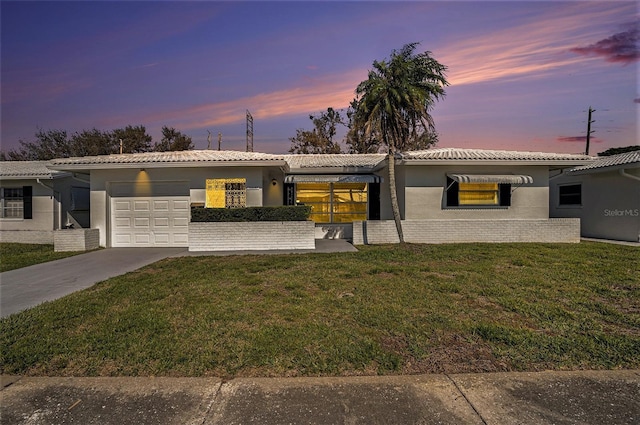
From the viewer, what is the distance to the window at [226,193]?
12.7 metres

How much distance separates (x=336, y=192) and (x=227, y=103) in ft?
27.1

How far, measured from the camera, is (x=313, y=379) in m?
3.22

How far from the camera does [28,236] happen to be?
1475 centimetres

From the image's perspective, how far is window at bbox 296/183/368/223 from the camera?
15398mm

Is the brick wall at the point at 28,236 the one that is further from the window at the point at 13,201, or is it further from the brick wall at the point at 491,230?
the brick wall at the point at 491,230

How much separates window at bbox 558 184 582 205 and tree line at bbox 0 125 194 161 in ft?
122

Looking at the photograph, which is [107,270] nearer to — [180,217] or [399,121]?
[180,217]

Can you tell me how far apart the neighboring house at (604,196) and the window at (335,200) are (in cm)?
913

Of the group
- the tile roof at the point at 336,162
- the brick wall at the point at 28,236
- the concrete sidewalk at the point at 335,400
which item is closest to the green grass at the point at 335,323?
the concrete sidewalk at the point at 335,400

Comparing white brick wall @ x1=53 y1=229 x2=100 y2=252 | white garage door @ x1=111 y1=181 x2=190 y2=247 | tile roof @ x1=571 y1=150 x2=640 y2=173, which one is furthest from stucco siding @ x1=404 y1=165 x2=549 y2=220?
white brick wall @ x1=53 y1=229 x2=100 y2=252

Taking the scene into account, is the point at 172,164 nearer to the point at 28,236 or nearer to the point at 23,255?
the point at 23,255

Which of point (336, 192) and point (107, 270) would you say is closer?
point (107, 270)

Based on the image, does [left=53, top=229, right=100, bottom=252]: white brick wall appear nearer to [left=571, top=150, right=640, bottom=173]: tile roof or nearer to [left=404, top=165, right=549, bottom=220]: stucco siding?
[left=404, top=165, right=549, bottom=220]: stucco siding

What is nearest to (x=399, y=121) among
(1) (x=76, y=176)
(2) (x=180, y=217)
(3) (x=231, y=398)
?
(2) (x=180, y=217)
